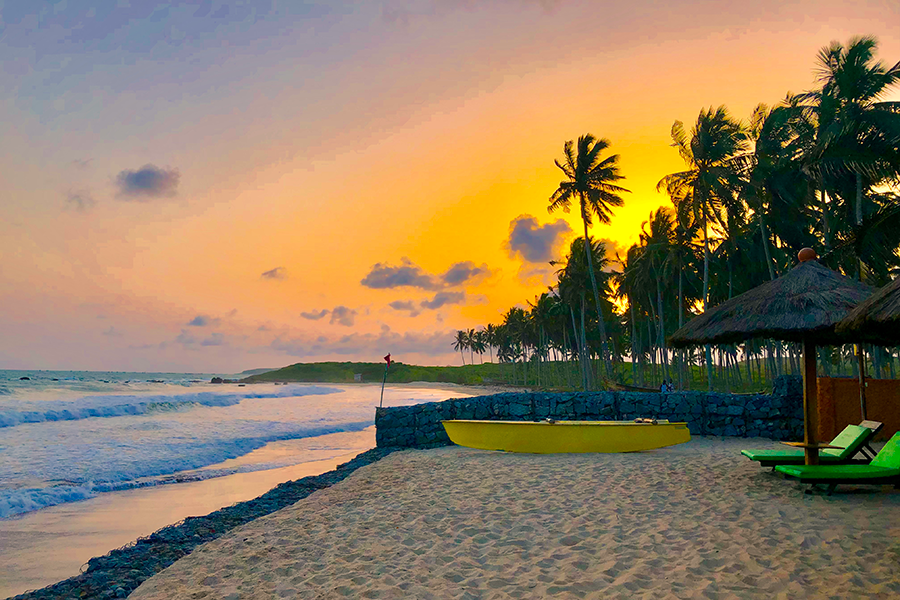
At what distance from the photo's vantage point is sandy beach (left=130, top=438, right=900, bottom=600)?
436cm

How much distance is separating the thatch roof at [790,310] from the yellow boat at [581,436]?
8.85ft

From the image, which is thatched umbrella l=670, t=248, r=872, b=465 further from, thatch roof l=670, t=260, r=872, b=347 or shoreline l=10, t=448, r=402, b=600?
shoreline l=10, t=448, r=402, b=600

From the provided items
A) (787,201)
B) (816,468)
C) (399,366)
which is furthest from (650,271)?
(399,366)

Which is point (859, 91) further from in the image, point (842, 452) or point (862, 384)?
point (842, 452)

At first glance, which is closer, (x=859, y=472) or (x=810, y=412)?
(x=859, y=472)

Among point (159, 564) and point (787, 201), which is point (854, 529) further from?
point (787, 201)

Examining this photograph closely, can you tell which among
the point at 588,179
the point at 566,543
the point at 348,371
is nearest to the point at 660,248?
the point at 588,179

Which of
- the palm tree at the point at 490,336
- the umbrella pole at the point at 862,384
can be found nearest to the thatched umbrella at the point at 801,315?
the umbrella pole at the point at 862,384

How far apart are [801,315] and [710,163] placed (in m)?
20.2

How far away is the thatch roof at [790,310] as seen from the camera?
7738 mm

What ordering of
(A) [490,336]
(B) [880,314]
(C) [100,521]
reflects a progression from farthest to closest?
(A) [490,336]
(C) [100,521]
(B) [880,314]

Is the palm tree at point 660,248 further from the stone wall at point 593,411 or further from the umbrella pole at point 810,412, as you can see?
the umbrella pole at point 810,412

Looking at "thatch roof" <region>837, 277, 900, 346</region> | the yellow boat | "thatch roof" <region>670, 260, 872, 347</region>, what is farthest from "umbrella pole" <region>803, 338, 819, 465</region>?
the yellow boat

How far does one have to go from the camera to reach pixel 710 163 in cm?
2558
